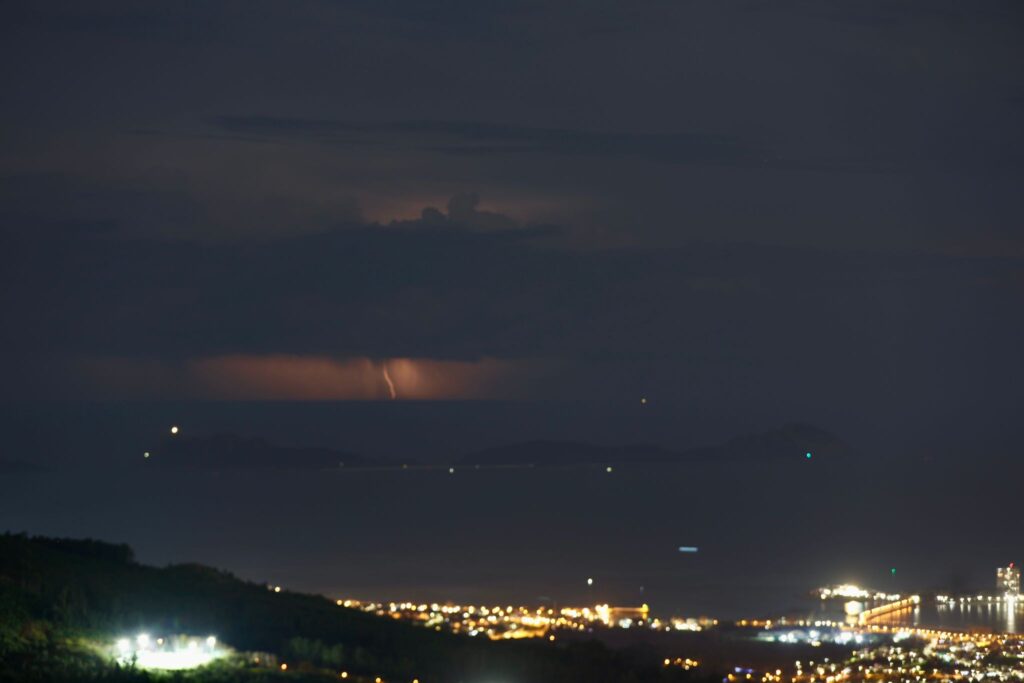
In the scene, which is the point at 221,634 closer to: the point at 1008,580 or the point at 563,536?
the point at 1008,580

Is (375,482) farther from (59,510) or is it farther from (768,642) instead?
(768,642)

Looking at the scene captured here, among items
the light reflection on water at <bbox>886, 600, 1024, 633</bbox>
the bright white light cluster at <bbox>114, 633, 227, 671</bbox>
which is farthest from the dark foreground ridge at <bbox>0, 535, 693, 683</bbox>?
the light reflection on water at <bbox>886, 600, 1024, 633</bbox>

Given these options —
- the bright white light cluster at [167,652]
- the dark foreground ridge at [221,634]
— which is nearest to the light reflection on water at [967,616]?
the dark foreground ridge at [221,634]

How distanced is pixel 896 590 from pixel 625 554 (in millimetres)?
20627

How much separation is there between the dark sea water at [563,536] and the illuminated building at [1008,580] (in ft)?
2.37

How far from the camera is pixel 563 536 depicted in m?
89.6

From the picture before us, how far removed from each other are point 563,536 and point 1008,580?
33.4 m

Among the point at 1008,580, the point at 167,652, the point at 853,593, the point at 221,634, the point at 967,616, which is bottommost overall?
the point at 167,652

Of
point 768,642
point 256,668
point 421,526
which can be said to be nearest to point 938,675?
point 768,642

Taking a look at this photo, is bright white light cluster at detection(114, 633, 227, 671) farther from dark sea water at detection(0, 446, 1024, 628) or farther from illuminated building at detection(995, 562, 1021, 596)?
illuminated building at detection(995, 562, 1021, 596)

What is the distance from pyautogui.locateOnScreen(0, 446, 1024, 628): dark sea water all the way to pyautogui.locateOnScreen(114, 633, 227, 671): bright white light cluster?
29.5m

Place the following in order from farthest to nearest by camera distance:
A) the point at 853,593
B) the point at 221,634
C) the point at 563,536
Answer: the point at 563,536, the point at 853,593, the point at 221,634

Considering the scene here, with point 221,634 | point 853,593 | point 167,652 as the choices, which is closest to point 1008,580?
point 853,593

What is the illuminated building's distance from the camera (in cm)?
5756
